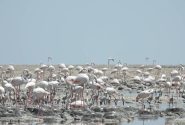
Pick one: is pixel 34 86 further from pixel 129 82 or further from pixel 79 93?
pixel 129 82

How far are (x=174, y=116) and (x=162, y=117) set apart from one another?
0.61 metres

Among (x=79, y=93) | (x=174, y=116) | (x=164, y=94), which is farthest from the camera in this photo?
(x=164, y=94)

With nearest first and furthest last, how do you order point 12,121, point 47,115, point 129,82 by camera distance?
1. point 12,121
2. point 47,115
3. point 129,82

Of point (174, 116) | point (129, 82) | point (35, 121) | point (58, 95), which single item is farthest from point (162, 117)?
point (129, 82)

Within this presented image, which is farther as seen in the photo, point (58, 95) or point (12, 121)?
point (58, 95)

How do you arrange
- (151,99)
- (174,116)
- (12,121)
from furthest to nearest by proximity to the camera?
(151,99), (174,116), (12,121)

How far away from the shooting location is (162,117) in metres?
24.4

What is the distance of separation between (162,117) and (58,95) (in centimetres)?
863

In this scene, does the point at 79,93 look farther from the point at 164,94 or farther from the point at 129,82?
the point at 129,82

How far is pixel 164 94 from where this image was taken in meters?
34.7

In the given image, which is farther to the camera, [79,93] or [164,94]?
[164,94]

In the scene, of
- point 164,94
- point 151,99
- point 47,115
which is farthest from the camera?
point 164,94

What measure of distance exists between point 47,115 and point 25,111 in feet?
3.07

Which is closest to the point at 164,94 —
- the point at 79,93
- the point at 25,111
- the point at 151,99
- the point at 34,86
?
the point at 151,99
